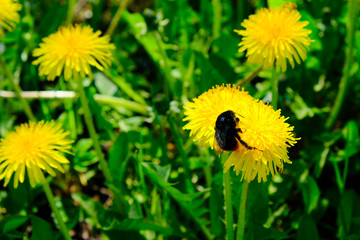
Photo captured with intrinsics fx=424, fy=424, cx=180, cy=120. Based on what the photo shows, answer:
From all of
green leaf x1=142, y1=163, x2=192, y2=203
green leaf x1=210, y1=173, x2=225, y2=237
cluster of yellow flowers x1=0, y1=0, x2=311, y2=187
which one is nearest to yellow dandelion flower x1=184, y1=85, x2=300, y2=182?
cluster of yellow flowers x1=0, y1=0, x2=311, y2=187

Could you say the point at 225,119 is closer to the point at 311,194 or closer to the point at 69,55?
the point at 69,55

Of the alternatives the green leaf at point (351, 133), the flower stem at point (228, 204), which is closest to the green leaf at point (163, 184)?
the flower stem at point (228, 204)

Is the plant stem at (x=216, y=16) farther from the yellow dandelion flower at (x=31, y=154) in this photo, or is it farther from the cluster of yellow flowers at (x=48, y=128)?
the yellow dandelion flower at (x=31, y=154)

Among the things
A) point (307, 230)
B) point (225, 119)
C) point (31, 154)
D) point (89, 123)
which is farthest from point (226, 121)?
point (307, 230)

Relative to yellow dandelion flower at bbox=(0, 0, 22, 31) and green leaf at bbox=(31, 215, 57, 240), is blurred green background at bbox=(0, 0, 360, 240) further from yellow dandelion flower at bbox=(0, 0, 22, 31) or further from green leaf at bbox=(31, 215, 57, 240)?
yellow dandelion flower at bbox=(0, 0, 22, 31)

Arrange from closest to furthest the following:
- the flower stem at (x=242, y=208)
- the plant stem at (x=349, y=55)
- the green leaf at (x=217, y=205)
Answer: the flower stem at (x=242, y=208) → the green leaf at (x=217, y=205) → the plant stem at (x=349, y=55)

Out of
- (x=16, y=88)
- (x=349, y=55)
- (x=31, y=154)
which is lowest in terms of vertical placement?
(x=31, y=154)

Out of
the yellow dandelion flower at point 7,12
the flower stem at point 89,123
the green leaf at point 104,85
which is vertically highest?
the green leaf at point 104,85

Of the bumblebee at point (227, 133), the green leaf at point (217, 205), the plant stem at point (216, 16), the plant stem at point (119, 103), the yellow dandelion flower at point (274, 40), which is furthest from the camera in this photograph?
the plant stem at point (216, 16)
